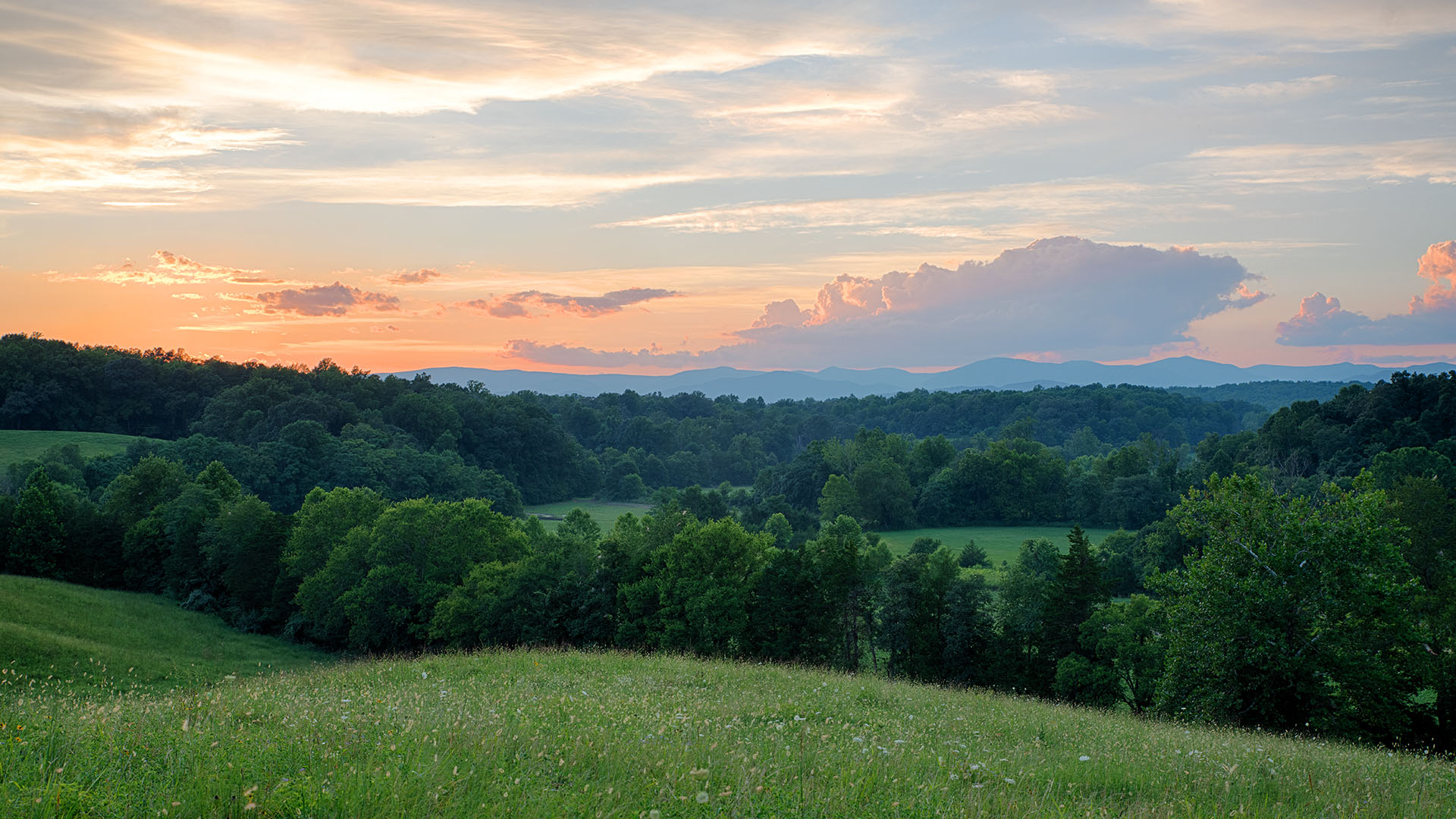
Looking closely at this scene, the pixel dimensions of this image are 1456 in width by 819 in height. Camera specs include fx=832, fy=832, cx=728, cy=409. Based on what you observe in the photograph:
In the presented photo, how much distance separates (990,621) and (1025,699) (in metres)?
26.1

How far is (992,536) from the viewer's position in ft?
367

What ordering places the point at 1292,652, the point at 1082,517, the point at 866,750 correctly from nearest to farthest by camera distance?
the point at 866,750 < the point at 1292,652 < the point at 1082,517

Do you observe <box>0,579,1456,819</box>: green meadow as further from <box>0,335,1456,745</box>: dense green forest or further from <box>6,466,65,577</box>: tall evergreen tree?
<box>6,466,65,577</box>: tall evergreen tree

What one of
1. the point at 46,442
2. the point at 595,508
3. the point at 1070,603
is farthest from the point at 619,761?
the point at 595,508

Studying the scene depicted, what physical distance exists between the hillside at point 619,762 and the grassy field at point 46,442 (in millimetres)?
112992

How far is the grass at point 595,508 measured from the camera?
445 feet

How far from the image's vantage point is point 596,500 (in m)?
160

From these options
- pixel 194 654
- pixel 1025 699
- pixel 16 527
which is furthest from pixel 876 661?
pixel 16 527

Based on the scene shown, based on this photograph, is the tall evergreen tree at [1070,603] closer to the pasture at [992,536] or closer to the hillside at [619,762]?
the hillside at [619,762]

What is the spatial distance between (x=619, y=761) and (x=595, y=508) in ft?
476

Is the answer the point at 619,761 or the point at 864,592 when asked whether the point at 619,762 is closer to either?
the point at 619,761

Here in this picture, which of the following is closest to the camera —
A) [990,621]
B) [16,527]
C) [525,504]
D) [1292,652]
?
[1292,652]

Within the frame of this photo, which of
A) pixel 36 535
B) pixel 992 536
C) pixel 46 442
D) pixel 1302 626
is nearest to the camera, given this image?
pixel 1302 626

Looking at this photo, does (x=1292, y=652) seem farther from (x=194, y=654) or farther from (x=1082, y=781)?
(x=194, y=654)
